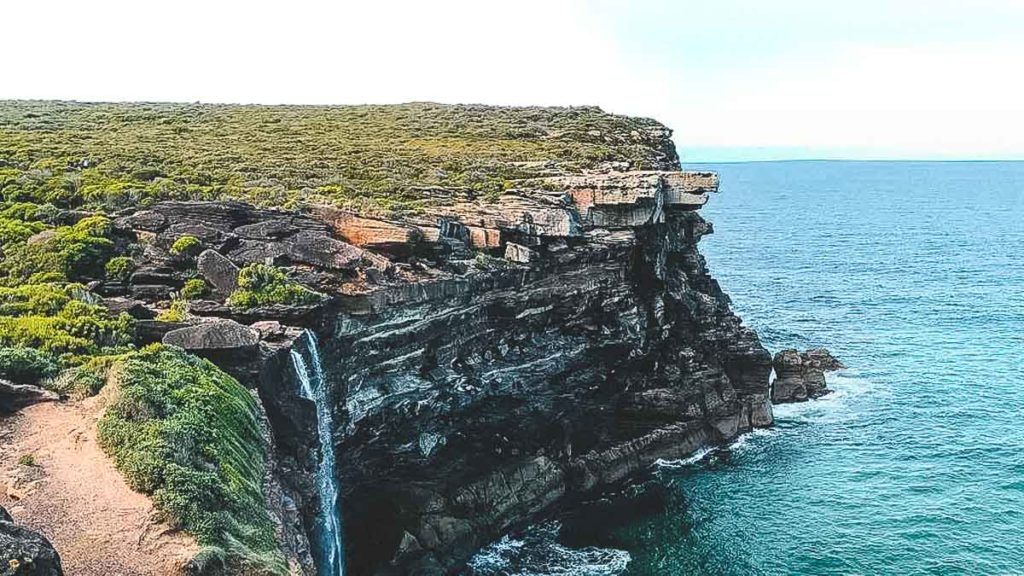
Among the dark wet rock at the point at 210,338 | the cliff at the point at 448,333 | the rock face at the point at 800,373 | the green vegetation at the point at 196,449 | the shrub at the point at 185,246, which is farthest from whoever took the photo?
the rock face at the point at 800,373

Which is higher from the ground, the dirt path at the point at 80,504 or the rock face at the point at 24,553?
the rock face at the point at 24,553

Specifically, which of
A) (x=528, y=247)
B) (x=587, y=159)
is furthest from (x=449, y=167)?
(x=528, y=247)

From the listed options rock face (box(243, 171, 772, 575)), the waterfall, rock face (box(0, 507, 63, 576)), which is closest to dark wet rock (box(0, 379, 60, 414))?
rock face (box(243, 171, 772, 575))

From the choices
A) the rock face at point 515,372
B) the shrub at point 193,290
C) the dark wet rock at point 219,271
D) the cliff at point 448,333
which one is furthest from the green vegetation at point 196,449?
the dark wet rock at point 219,271

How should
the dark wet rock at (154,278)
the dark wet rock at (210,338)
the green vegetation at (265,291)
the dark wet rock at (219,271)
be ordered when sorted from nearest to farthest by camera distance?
the dark wet rock at (210,338)
the green vegetation at (265,291)
the dark wet rock at (219,271)
the dark wet rock at (154,278)

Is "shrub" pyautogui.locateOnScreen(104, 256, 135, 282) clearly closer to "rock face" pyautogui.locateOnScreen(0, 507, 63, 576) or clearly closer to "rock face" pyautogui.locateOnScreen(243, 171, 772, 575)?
"rock face" pyautogui.locateOnScreen(243, 171, 772, 575)

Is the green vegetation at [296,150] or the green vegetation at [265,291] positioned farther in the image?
the green vegetation at [296,150]

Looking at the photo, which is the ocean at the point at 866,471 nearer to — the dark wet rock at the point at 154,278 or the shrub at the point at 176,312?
the shrub at the point at 176,312
